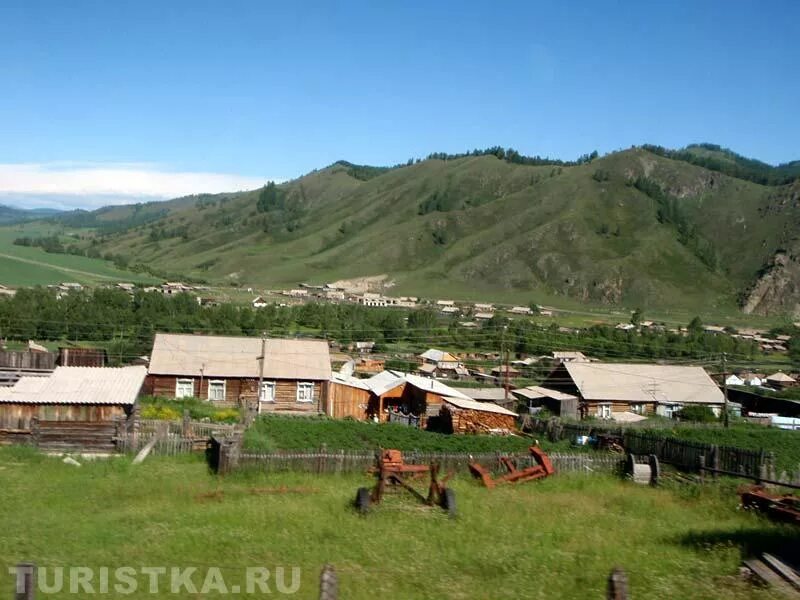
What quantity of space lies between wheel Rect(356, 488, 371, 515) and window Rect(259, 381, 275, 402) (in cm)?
2395

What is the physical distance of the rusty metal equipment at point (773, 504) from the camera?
15.3 meters

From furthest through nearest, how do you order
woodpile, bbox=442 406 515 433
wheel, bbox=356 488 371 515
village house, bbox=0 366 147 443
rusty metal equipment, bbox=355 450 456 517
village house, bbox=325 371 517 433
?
village house, bbox=325 371 517 433, woodpile, bbox=442 406 515 433, village house, bbox=0 366 147 443, rusty metal equipment, bbox=355 450 456 517, wheel, bbox=356 488 371 515

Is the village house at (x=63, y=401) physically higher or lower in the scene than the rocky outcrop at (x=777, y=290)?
lower

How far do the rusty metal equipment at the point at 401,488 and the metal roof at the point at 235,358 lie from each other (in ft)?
67.7

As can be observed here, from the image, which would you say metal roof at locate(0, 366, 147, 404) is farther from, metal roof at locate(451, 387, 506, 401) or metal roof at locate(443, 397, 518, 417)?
metal roof at locate(451, 387, 506, 401)

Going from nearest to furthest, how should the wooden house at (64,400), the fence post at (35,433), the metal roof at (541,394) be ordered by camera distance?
the fence post at (35,433) < the wooden house at (64,400) < the metal roof at (541,394)

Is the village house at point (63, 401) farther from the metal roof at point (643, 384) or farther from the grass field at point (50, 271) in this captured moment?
the grass field at point (50, 271)

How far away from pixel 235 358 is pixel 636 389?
2389 cm

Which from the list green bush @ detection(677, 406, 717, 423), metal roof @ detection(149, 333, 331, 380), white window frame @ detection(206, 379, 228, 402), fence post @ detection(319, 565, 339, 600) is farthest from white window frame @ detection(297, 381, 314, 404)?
fence post @ detection(319, 565, 339, 600)

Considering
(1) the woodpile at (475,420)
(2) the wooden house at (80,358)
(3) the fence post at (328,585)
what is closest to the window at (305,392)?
(1) the woodpile at (475,420)

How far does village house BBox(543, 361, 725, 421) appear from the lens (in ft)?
153

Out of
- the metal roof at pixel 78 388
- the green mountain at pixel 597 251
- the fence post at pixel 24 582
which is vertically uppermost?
the green mountain at pixel 597 251

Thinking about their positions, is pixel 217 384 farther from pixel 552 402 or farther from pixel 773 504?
pixel 773 504
